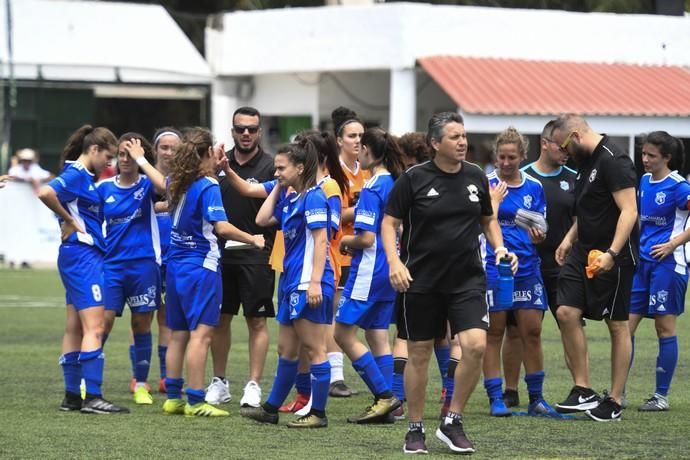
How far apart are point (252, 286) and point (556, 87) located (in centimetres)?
2132

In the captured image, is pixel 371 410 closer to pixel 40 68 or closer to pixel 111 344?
pixel 111 344

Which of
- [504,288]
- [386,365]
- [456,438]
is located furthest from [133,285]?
[456,438]

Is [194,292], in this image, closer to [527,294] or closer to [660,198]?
[527,294]

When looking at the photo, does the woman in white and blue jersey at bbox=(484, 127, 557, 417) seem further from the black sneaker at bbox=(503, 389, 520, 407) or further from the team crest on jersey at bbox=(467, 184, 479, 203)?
the team crest on jersey at bbox=(467, 184, 479, 203)

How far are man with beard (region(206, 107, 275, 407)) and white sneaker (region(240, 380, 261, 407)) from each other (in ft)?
0.72

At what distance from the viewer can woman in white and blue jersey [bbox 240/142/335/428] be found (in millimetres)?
9805

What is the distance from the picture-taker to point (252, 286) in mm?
11352

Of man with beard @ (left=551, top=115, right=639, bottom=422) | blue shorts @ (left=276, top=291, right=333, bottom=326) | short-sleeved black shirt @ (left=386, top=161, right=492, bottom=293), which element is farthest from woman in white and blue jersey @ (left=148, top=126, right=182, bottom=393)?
man with beard @ (left=551, top=115, right=639, bottom=422)

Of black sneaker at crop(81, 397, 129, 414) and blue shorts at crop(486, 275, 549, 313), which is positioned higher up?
blue shorts at crop(486, 275, 549, 313)

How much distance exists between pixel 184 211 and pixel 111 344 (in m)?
5.88

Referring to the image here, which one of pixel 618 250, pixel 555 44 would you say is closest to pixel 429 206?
pixel 618 250

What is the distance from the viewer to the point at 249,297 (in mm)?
11359

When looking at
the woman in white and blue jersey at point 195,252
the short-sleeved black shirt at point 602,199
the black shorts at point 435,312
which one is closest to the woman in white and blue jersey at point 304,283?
the woman in white and blue jersey at point 195,252

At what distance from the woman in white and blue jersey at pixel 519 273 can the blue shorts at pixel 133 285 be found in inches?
101
